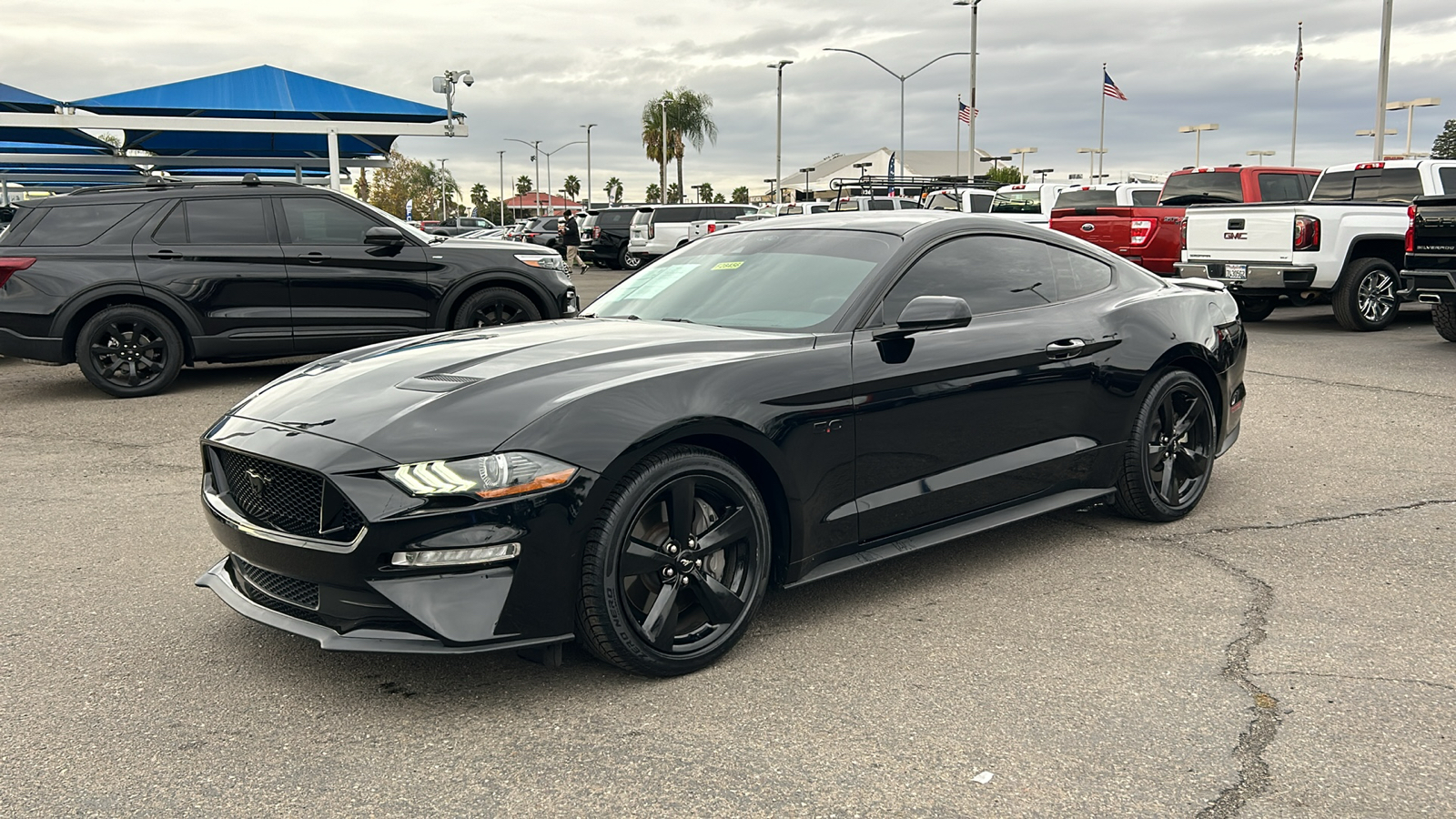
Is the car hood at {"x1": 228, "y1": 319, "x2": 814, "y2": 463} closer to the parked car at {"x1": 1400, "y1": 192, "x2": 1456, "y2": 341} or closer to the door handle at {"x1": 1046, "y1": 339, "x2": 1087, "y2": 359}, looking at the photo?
the door handle at {"x1": 1046, "y1": 339, "x2": 1087, "y2": 359}

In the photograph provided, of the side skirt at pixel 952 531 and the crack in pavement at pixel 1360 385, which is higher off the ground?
the side skirt at pixel 952 531

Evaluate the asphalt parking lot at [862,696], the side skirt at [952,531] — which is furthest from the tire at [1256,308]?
the side skirt at [952,531]

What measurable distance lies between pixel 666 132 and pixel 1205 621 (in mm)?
75589

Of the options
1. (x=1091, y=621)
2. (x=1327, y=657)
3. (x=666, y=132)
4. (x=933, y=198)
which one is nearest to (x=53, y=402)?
(x=1091, y=621)

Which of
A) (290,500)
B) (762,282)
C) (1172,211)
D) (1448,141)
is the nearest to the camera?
(290,500)

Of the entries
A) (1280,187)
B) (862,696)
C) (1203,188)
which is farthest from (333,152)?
(862,696)

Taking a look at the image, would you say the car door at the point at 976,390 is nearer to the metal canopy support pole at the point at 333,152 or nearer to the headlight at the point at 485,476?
the headlight at the point at 485,476

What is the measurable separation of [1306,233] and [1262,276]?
0.63 meters

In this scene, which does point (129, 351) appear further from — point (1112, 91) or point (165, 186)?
point (1112, 91)

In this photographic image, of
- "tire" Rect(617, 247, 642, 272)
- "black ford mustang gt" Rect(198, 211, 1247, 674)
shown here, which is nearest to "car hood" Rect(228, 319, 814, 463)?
"black ford mustang gt" Rect(198, 211, 1247, 674)

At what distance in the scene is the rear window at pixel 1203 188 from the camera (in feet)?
52.4

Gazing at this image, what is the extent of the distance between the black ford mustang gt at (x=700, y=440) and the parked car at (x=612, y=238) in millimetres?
28776

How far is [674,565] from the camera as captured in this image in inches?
138

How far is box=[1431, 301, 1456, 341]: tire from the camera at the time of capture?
11.7m
